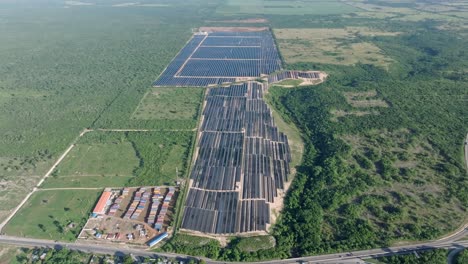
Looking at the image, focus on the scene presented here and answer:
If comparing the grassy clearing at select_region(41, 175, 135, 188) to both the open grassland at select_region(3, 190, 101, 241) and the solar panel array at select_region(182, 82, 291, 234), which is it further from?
the solar panel array at select_region(182, 82, 291, 234)

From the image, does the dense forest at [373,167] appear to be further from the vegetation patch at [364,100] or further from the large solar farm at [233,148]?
the large solar farm at [233,148]

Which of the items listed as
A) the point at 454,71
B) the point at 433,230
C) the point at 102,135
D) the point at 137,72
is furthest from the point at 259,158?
the point at 454,71

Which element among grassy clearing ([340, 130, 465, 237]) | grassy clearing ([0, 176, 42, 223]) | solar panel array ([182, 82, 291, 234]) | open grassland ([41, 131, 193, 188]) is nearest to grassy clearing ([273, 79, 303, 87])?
solar panel array ([182, 82, 291, 234])

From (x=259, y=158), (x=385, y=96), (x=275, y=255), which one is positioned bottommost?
(x=275, y=255)

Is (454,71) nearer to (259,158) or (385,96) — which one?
(385,96)

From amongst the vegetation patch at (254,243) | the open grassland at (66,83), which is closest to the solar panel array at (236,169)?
the vegetation patch at (254,243)
